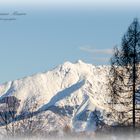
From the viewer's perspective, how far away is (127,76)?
3422cm

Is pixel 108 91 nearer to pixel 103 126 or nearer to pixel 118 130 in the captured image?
pixel 103 126

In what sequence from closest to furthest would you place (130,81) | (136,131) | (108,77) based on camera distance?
(136,131), (130,81), (108,77)

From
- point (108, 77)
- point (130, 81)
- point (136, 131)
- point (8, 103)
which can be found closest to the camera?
point (136, 131)

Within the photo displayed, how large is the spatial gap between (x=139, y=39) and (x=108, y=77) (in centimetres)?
306

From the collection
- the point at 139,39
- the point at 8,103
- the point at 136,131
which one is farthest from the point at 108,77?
the point at 8,103

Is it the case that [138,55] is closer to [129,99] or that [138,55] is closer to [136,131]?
[129,99]

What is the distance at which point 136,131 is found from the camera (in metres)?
30.9

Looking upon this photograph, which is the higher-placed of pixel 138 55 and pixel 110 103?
pixel 138 55

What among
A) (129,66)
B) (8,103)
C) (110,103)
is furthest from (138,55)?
(8,103)

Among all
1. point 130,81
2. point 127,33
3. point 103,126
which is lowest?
point 103,126

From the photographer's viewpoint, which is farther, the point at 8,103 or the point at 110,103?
the point at 8,103

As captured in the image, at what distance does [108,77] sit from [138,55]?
2718 mm

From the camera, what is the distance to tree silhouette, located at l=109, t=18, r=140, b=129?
111 ft

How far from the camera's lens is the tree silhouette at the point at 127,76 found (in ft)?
111
